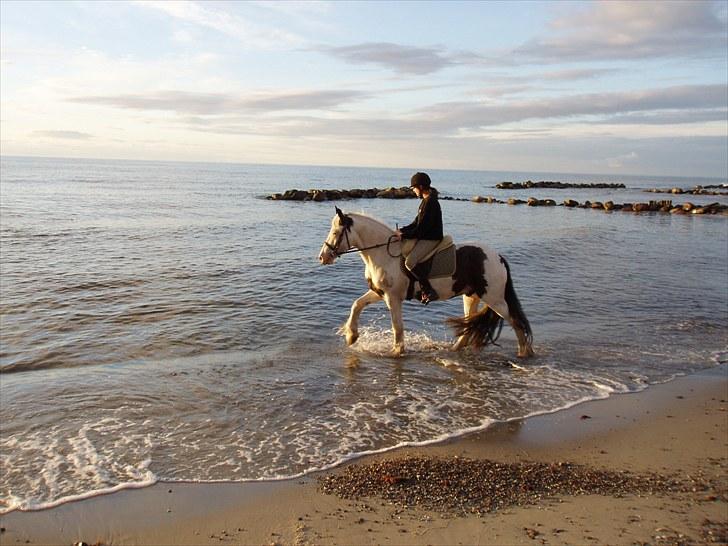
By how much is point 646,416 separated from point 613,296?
8026 mm

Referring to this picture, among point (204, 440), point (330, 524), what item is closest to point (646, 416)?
point (330, 524)

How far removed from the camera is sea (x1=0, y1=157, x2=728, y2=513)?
5848 millimetres

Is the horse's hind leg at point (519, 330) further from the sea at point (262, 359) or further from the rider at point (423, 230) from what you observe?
the rider at point (423, 230)

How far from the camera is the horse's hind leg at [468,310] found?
955 centimetres

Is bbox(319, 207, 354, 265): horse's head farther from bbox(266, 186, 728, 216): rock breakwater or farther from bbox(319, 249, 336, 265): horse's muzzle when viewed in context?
bbox(266, 186, 728, 216): rock breakwater

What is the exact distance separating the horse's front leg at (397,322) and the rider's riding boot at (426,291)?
43 centimetres

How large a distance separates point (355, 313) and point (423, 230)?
1.83 metres

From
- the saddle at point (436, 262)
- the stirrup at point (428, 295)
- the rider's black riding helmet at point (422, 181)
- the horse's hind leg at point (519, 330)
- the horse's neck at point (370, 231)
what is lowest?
the horse's hind leg at point (519, 330)

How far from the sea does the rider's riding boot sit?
3.16ft

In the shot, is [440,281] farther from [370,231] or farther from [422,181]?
[422,181]

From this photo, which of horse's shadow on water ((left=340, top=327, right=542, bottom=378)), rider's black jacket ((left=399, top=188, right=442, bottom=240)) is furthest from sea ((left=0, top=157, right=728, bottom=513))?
rider's black jacket ((left=399, top=188, right=442, bottom=240))

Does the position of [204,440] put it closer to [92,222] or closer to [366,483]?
[366,483]

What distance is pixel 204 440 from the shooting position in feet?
20.0

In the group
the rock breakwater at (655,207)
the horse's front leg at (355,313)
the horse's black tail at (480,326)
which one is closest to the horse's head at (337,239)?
the horse's front leg at (355,313)
